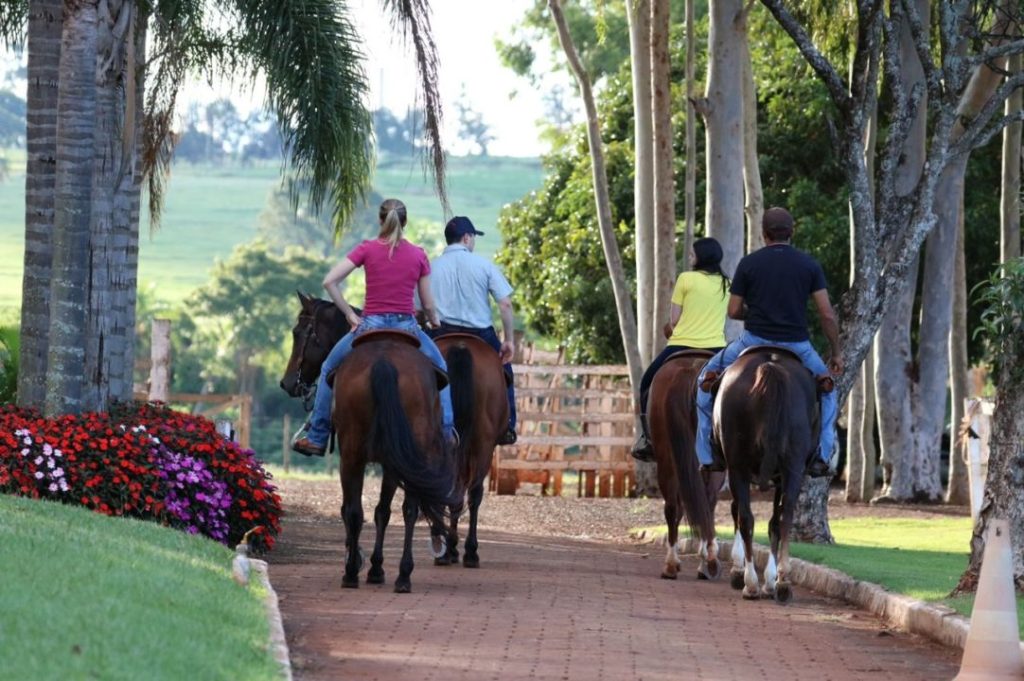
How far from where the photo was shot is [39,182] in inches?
709

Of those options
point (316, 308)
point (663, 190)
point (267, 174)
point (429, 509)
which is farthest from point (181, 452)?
point (267, 174)

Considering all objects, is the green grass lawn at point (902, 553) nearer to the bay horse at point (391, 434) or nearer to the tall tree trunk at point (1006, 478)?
the tall tree trunk at point (1006, 478)

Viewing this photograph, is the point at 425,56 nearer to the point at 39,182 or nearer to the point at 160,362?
the point at 39,182

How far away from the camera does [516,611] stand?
39.5 feet

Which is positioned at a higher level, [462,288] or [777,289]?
[777,289]

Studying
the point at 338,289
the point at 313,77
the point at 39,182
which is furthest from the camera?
the point at 39,182

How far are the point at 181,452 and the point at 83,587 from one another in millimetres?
6041

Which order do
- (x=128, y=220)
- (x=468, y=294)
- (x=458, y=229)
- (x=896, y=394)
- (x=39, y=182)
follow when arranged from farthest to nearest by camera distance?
(x=896, y=394)
(x=128, y=220)
(x=39, y=182)
(x=458, y=229)
(x=468, y=294)

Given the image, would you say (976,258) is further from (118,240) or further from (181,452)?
(181,452)

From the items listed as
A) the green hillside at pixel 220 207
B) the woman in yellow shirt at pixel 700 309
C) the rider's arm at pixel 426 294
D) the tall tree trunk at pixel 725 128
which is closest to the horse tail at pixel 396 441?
the rider's arm at pixel 426 294

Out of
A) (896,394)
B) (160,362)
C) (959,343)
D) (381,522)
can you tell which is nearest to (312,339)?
(381,522)

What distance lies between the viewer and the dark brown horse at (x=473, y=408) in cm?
1466

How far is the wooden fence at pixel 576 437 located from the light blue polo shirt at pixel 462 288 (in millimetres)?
14705

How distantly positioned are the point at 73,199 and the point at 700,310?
532 centimetres
